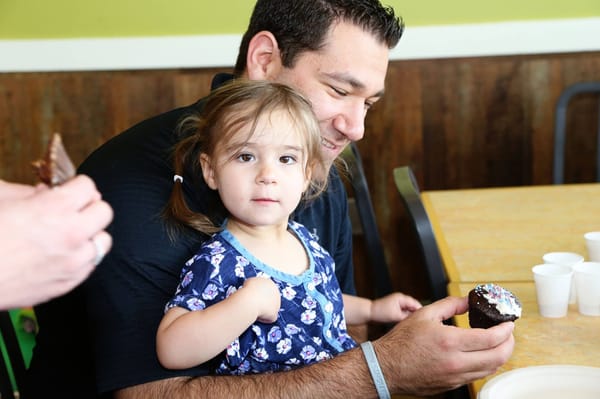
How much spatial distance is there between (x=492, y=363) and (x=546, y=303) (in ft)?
1.03

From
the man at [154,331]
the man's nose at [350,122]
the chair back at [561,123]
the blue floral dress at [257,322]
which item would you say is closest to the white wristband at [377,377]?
the man at [154,331]

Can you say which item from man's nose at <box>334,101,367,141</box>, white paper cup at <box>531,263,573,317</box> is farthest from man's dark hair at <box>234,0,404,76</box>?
white paper cup at <box>531,263,573,317</box>

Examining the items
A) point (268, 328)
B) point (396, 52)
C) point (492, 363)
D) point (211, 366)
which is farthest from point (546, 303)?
point (396, 52)

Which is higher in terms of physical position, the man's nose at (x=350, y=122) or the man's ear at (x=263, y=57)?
the man's ear at (x=263, y=57)

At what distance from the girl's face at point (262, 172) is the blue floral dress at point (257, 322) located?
0.08m

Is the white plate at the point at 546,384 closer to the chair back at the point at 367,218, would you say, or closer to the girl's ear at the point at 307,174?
the girl's ear at the point at 307,174

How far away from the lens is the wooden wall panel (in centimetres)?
355

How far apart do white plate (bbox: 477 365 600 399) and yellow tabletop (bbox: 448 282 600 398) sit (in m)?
0.06

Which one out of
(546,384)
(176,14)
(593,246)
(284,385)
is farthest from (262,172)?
(176,14)

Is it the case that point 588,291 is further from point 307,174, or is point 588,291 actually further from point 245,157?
point 245,157

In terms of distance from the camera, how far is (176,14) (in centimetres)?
350

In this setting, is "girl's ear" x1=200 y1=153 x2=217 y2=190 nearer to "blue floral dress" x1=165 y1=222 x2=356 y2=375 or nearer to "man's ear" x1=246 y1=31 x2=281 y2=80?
"blue floral dress" x1=165 y1=222 x2=356 y2=375

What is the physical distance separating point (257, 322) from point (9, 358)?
0.81 metres

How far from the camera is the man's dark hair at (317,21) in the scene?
6.74 feet
